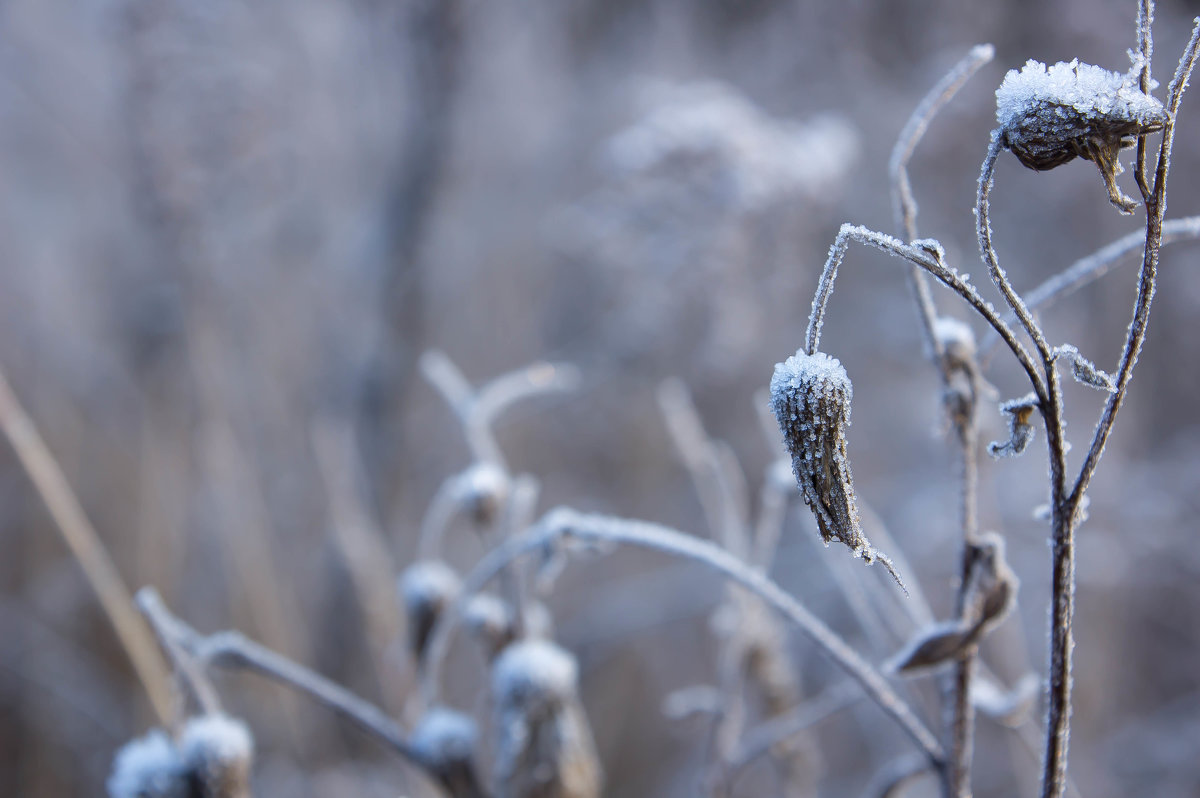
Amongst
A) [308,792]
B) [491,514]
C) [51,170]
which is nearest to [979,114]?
[491,514]

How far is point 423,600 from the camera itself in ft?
1.25

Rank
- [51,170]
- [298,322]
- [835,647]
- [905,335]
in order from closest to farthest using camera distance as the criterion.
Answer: [835,647] → [905,335] → [298,322] → [51,170]

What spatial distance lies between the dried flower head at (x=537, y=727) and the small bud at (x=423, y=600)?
0.06 meters

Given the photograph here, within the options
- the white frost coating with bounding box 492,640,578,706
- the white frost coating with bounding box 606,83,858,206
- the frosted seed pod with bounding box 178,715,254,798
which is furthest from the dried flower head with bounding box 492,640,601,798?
the white frost coating with bounding box 606,83,858,206

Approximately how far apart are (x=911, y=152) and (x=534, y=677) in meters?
0.24

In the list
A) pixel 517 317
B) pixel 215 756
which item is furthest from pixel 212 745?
pixel 517 317

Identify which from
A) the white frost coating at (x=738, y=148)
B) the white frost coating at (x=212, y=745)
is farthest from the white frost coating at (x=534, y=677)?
the white frost coating at (x=738, y=148)

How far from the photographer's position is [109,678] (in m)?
1.21

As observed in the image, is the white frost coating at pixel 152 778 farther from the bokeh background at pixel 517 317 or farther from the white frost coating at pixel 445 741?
the bokeh background at pixel 517 317

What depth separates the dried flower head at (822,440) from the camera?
0.18 metres

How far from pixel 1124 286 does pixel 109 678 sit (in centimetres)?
153

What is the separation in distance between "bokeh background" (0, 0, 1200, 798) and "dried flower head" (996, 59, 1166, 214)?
47 centimetres

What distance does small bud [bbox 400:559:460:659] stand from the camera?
381mm

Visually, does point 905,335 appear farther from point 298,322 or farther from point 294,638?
point 298,322
